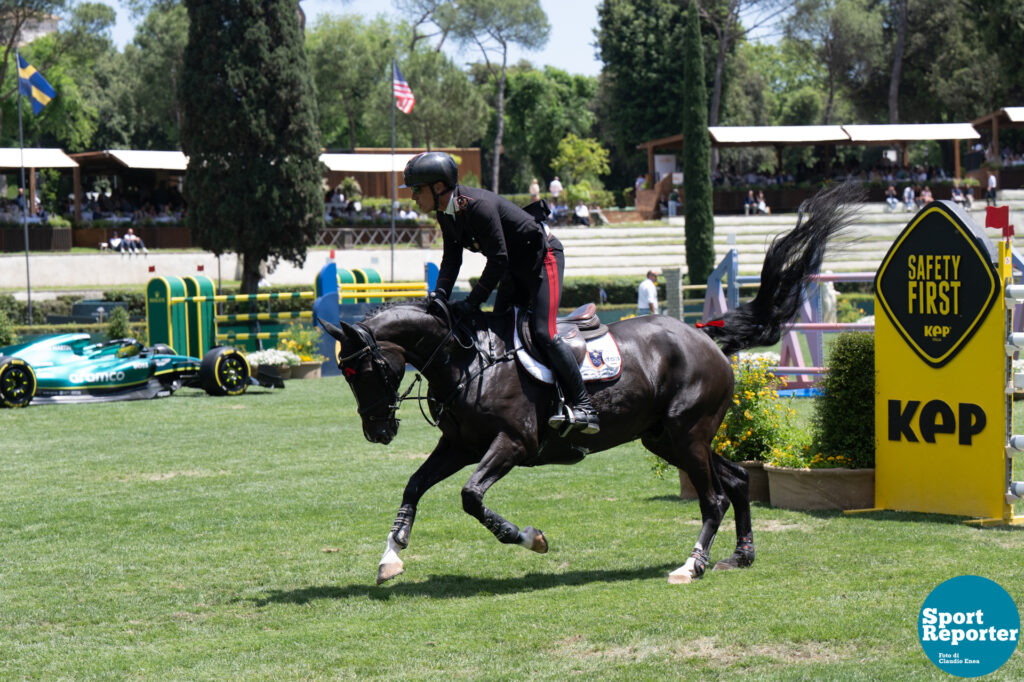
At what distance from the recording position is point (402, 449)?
13570mm

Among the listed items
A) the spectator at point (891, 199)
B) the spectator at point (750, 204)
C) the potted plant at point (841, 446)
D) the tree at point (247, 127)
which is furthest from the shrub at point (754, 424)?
the spectator at point (750, 204)

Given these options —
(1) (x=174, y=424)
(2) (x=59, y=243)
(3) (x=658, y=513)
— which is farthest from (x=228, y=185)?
(3) (x=658, y=513)

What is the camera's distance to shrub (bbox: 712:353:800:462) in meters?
9.81

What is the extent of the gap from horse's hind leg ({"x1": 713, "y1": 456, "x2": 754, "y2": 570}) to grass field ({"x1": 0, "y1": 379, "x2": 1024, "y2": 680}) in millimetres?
110

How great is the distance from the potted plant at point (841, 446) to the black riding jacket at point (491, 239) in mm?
3278

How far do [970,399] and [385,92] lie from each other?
6412cm

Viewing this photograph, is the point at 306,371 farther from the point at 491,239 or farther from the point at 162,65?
the point at 162,65

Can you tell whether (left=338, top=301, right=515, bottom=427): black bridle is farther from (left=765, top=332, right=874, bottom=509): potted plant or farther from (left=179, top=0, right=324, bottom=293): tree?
(left=179, top=0, right=324, bottom=293): tree

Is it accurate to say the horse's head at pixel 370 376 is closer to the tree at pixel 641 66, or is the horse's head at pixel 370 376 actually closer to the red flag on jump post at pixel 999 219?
the red flag on jump post at pixel 999 219

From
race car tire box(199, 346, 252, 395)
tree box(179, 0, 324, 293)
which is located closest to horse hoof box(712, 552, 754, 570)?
race car tire box(199, 346, 252, 395)

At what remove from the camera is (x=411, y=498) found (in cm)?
707

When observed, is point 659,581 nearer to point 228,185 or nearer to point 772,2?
point 228,185

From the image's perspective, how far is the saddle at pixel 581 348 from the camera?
7.27 m

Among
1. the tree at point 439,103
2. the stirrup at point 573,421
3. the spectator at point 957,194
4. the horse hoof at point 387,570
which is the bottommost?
the horse hoof at point 387,570
